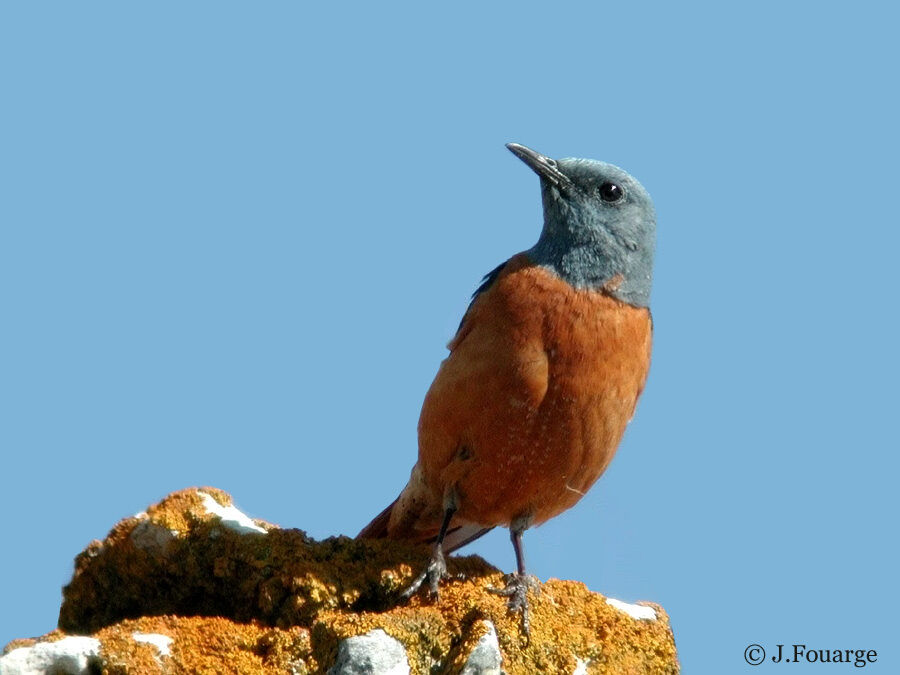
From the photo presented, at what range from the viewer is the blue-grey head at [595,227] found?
318 inches

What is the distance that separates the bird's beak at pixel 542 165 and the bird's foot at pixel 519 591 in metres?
2.67

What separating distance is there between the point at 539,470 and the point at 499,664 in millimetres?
1688

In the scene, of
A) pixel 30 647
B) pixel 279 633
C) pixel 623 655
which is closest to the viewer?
pixel 30 647

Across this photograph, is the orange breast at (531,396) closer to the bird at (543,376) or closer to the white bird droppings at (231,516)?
the bird at (543,376)

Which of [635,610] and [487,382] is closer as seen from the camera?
[635,610]

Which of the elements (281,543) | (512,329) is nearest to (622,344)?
(512,329)

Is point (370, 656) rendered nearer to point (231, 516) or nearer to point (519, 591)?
point (519, 591)

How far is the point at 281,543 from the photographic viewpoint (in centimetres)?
718

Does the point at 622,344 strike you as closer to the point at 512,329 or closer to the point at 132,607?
the point at 512,329

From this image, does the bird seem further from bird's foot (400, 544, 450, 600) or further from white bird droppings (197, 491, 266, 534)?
white bird droppings (197, 491, 266, 534)

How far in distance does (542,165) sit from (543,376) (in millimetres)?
1647

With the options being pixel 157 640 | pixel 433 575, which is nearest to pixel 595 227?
pixel 433 575

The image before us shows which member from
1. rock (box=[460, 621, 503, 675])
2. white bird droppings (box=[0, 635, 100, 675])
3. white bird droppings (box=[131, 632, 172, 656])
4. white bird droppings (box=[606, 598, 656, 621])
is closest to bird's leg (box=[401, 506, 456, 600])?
rock (box=[460, 621, 503, 675])

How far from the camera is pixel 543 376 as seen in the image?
753 centimetres
